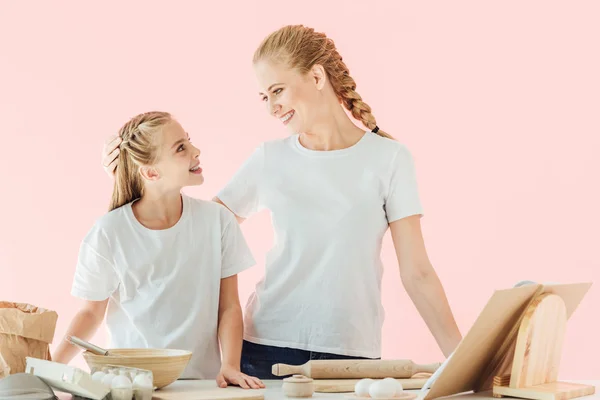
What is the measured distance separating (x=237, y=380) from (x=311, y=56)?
3.29 feet

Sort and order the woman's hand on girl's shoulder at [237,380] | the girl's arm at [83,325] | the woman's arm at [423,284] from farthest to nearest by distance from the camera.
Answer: the woman's arm at [423,284], the girl's arm at [83,325], the woman's hand on girl's shoulder at [237,380]

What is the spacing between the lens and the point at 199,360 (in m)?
2.13

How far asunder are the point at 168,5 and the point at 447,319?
9.09 feet

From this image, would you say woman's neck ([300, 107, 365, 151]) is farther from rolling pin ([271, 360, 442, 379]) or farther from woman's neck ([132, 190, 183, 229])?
rolling pin ([271, 360, 442, 379])

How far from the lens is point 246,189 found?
2430 millimetres

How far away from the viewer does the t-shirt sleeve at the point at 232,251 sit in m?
2.25

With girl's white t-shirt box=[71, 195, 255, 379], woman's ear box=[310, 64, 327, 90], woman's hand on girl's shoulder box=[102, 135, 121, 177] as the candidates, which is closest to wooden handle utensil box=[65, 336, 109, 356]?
girl's white t-shirt box=[71, 195, 255, 379]

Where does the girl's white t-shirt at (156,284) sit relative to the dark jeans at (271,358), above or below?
above

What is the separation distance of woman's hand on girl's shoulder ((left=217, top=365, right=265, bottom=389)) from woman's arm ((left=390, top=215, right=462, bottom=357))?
625 mm

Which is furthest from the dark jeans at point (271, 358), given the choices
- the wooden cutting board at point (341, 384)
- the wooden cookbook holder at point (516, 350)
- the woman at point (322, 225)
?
the wooden cookbook holder at point (516, 350)

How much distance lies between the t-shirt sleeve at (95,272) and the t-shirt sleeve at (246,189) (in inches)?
16.3

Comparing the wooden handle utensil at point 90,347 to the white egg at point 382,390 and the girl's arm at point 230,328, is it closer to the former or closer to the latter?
the girl's arm at point 230,328

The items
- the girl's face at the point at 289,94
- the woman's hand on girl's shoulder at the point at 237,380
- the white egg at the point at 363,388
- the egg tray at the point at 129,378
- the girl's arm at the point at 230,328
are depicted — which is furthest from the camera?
the girl's face at the point at 289,94

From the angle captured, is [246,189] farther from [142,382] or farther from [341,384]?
[142,382]
